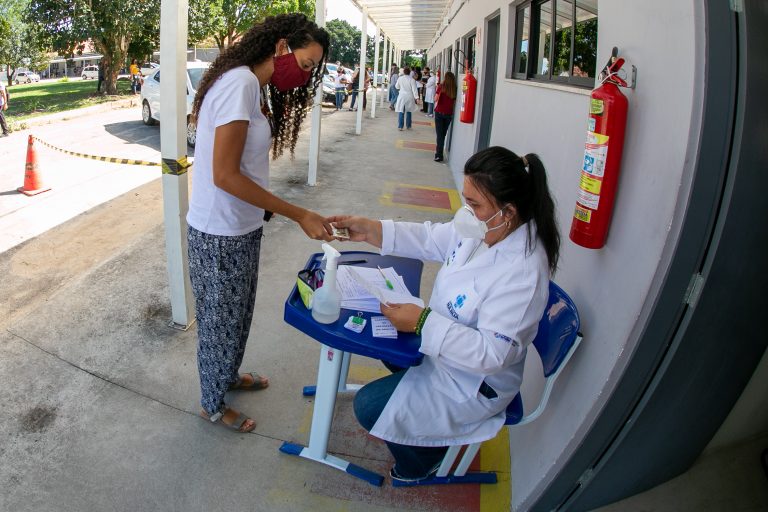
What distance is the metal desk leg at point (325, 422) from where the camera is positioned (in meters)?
2.25

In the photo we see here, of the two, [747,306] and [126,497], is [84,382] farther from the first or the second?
[747,306]

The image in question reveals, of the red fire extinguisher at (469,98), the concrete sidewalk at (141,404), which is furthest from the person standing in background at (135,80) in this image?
the concrete sidewalk at (141,404)

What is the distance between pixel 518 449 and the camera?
8.40 ft

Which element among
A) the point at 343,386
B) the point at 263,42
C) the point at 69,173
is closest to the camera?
A: the point at 263,42

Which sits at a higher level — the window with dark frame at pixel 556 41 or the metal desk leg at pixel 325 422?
the window with dark frame at pixel 556 41

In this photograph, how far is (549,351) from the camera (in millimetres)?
2041

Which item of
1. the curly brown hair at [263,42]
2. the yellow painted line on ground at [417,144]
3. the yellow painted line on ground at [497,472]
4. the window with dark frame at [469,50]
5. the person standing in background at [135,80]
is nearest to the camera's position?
the curly brown hair at [263,42]

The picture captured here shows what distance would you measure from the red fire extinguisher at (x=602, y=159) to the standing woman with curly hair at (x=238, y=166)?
1.07 m

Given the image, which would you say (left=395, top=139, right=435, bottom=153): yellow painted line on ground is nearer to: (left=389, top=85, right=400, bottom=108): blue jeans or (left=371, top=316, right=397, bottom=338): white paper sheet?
(left=389, top=85, right=400, bottom=108): blue jeans

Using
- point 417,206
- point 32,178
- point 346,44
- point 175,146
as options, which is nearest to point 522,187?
point 175,146

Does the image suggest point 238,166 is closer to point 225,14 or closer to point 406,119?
point 406,119

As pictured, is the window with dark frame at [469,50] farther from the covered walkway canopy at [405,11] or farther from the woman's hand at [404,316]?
the woman's hand at [404,316]

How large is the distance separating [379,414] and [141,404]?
1.43 meters

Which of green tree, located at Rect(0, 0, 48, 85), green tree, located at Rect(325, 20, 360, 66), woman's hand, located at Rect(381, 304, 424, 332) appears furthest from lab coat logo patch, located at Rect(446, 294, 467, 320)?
green tree, located at Rect(325, 20, 360, 66)
